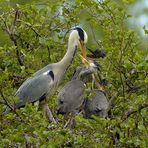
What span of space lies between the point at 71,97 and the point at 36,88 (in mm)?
617

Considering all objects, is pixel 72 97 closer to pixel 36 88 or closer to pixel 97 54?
pixel 36 88

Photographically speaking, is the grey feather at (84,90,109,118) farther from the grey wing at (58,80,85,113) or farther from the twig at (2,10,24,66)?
the twig at (2,10,24,66)

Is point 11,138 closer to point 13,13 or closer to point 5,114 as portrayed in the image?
point 5,114

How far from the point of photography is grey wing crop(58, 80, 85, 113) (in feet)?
21.8

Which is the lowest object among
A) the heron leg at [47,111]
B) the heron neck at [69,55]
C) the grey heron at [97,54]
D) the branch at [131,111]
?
the heron leg at [47,111]

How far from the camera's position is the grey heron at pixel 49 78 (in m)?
6.98

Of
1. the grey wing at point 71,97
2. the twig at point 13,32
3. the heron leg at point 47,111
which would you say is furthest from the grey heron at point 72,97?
the twig at point 13,32

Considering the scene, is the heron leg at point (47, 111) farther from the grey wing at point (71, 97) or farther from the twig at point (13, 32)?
the twig at point (13, 32)

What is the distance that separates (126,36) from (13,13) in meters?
1.68

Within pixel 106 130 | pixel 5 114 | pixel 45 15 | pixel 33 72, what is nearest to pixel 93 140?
pixel 106 130

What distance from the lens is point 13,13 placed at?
22.4 feet

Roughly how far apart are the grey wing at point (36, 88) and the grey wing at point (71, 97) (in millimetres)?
375

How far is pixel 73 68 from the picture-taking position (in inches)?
290

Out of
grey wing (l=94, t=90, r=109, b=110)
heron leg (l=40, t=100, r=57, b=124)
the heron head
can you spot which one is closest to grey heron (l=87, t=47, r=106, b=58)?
the heron head
